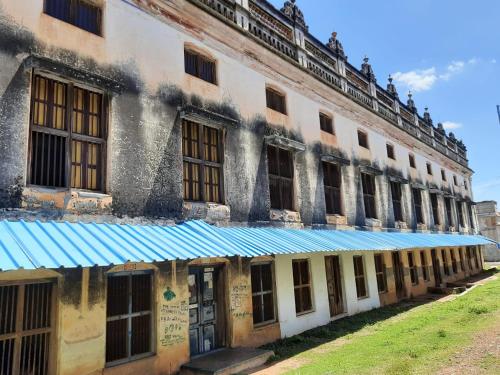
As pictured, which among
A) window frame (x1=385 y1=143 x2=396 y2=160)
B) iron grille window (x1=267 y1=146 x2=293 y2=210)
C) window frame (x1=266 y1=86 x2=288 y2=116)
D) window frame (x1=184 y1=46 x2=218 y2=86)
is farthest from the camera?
window frame (x1=385 y1=143 x2=396 y2=160)

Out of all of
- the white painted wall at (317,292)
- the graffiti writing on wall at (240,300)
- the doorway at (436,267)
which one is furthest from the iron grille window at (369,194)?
the graffiti writing on wall at (240,300)

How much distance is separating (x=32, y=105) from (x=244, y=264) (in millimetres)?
5860

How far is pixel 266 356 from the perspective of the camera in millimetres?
8750

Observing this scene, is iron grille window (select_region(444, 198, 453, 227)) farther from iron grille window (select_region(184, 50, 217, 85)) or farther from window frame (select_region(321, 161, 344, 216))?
iron grille window (select_region(184, 50, 217, 85))

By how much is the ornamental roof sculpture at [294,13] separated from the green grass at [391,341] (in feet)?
34.5

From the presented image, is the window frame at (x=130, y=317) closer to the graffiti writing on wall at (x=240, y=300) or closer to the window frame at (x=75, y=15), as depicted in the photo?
the graffiti writing on wall at (x=240, y=300)

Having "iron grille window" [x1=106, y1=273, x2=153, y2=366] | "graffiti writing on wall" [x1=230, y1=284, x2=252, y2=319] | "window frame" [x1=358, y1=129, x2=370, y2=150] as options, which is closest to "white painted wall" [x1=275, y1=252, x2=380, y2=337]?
"graffiti writing on wall" [x1=230, y1=284, x2=252, y2=319]

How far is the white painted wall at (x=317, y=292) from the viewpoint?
11016mm

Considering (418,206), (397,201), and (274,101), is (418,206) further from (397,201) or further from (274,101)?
(274,101)

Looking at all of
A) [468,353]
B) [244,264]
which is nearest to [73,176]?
[244,264]

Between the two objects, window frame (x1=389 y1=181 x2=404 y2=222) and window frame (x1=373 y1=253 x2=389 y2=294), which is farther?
window frame (x1=389 y1=181 x2=404 y2=222)

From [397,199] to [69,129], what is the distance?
16.5m

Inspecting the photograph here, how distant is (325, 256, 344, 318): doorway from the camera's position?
13.4 metres

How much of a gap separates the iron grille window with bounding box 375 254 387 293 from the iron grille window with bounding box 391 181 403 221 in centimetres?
321
